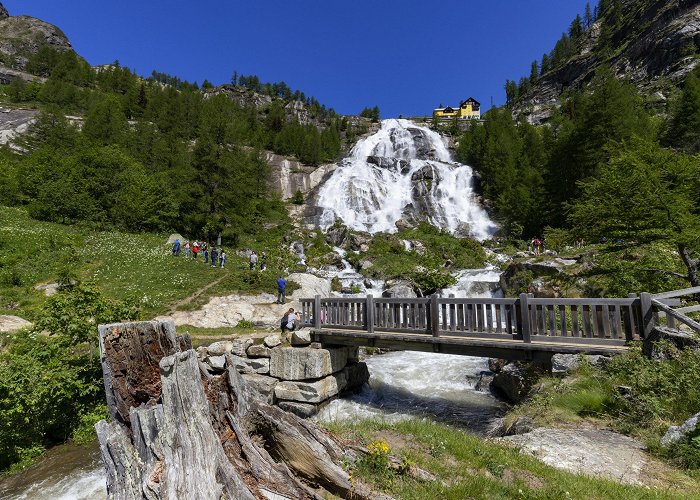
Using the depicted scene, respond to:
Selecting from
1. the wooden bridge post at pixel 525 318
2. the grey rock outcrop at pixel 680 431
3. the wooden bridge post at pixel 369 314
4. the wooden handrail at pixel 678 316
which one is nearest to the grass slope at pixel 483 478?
the grey rock outcrop at pixel 680 431

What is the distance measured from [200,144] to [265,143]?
34.9 metres

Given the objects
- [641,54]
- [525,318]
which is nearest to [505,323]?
[525,318]

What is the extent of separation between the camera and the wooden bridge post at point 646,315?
25.0 feet

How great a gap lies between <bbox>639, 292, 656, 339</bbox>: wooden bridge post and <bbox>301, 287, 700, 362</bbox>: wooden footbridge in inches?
0.5

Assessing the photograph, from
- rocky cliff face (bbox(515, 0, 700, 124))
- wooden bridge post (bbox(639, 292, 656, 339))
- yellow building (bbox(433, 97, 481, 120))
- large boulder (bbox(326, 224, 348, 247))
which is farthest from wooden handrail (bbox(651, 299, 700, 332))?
yellow building (bbox(433, 97, 481, 120))

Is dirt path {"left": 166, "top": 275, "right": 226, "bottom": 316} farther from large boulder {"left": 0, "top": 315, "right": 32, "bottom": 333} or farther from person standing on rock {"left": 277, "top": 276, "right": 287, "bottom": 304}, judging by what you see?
large boulder {"left": 0, "top": 315, "right": 32, "bottom": 333}

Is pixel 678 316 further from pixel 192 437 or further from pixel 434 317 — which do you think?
pixel 192 437

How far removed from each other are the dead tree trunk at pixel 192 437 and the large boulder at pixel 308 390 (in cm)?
746

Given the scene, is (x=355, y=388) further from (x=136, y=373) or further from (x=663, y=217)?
(x=663, y=217)

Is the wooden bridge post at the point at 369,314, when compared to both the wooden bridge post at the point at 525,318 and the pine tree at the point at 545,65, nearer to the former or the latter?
the wooden bridge post at the point at 525,318

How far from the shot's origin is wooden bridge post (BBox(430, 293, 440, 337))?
1047 cm

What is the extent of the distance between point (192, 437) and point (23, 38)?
626 ft

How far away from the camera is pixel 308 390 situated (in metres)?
11.5

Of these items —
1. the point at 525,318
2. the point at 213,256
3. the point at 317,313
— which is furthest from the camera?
the point at 213,256
